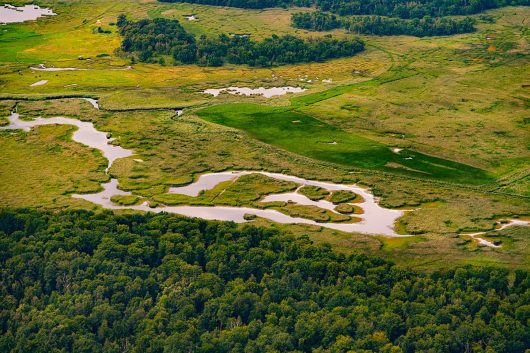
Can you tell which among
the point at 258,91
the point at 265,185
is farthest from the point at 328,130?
the point at 258,91

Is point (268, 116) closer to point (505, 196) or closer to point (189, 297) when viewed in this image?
point (505, 196)

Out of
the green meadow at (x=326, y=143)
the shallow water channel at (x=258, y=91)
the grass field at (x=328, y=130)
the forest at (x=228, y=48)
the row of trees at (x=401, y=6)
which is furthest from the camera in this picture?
the row of trees at (x=401, y=6)

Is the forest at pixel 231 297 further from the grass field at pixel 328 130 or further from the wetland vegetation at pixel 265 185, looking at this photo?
the grass field at pixel 328 130

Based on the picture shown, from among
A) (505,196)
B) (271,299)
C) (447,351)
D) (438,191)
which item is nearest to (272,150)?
(438,191)

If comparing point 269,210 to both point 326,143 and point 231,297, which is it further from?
point 231,297

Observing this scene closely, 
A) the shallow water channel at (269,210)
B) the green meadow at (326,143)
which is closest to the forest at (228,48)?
the green meadow at (326,143)

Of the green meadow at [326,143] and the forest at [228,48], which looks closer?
the green meadow at [326,143]
